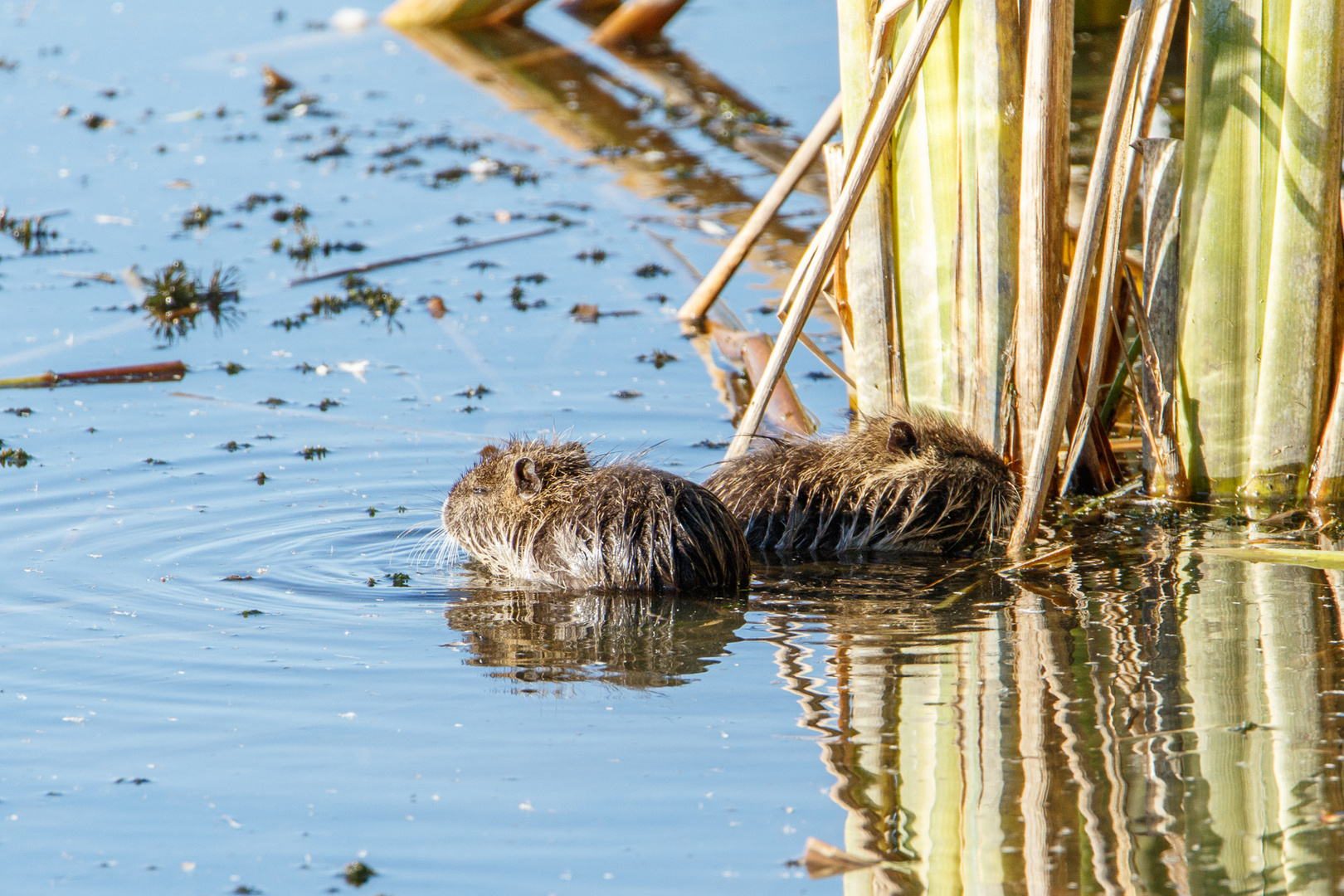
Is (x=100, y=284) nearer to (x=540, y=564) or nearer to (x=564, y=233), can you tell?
(x=564, y=233)

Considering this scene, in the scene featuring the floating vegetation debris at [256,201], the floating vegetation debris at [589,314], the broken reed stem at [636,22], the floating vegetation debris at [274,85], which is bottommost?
the floating vegetation debris at [589,314]

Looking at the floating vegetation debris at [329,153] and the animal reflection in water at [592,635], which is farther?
the floating vegetation debris at [329,153]

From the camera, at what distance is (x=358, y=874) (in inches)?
115

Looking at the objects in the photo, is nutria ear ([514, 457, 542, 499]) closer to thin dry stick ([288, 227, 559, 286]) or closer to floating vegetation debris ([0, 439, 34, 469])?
floating vegetation debris ([0, 439, 34, 469])

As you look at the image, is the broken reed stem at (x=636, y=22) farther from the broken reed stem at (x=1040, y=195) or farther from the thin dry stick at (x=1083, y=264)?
the thin dry stick at (x=1083, y=264)

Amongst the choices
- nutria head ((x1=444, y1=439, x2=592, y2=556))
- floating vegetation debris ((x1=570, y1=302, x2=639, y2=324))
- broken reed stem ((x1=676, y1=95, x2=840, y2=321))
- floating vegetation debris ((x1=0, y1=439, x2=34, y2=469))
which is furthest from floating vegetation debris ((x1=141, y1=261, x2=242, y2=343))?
nutria head ((x1=444, y1=439, x2=592, y2=556))

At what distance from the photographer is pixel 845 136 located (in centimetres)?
511

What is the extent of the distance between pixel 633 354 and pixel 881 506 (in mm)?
2357

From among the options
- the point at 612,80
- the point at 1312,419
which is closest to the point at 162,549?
the point at 1312,419

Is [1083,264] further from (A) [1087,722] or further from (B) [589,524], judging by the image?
(B) [589,524]

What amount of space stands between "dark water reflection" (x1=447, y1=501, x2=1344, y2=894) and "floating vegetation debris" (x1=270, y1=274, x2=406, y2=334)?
3291 mm

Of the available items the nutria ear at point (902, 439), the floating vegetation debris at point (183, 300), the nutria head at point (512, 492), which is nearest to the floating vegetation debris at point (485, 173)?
the floating vegetation debris at point (183, 300)

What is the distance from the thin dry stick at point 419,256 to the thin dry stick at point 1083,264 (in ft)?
15.1

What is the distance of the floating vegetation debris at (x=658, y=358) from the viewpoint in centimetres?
698
